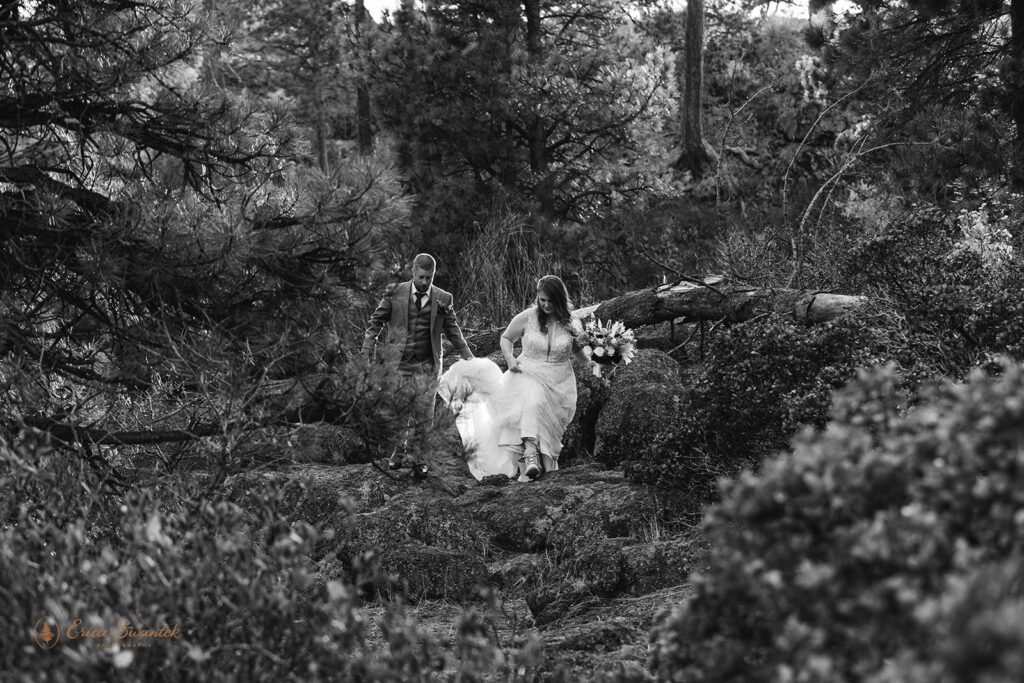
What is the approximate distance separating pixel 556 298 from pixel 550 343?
1.36 feet

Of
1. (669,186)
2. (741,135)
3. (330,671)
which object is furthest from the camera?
(741,135)

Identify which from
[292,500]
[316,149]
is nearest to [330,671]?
[292,500]

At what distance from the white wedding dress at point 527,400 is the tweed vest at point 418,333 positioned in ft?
1.17

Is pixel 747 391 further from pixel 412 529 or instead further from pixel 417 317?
pixel 417 317

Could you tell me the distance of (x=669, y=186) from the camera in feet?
50.6

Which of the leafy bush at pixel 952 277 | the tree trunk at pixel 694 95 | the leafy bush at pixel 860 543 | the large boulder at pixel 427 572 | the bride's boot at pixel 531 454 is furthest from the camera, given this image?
the tree trunk at pixel 694 95

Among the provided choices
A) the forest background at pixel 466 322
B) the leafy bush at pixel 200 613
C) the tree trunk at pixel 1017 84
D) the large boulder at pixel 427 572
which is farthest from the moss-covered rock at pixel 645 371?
the leafy bush at pixel 200 613

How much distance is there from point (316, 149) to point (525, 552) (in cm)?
2078

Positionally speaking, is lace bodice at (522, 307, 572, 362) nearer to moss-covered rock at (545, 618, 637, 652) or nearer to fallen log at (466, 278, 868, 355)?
fallen log at (466, 278, 868, 355)

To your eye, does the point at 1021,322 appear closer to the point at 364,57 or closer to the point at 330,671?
the point at 330,671

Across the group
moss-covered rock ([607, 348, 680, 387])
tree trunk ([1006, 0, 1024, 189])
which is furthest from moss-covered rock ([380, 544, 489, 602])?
tree trunk ([1006, 0, 1024, 189])

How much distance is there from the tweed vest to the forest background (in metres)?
0.83

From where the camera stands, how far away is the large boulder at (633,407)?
8.94 meters

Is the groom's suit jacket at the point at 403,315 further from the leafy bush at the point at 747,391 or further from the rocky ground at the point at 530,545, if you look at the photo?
the leafy bush at the point at 747,391
